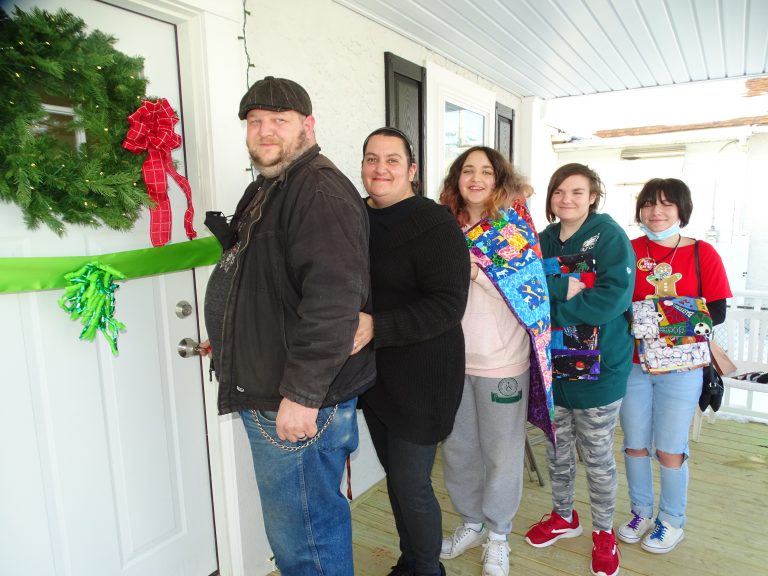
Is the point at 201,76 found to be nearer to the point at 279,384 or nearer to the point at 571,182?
the point at 279,384

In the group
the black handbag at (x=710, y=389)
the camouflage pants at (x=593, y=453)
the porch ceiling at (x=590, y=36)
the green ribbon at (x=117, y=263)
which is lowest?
the camouflage pants at (x=593, y=453)

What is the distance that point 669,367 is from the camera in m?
1.94

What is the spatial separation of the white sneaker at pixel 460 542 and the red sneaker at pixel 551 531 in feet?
0.75

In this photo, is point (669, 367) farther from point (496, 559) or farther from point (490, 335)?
point (496, 559)

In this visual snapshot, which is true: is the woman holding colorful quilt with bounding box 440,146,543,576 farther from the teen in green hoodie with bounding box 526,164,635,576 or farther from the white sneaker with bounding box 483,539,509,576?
the teen in green hoodie with bounding box 526,164,635,576

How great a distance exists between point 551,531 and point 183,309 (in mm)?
1748

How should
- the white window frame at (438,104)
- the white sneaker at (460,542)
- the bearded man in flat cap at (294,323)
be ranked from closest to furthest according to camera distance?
1. the bearded man in flat cap at (294,323)
2. the white sneaker at (460,542)
3. the white window frame at (438,104)

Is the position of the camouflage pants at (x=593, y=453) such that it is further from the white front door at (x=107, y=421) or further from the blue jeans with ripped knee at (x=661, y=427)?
the white front door at (x=107, y=421)

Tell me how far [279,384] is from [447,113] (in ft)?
8.72

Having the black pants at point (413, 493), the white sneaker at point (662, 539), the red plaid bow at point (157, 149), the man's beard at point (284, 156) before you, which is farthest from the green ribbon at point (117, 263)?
the white sneaker at point (662, 539)

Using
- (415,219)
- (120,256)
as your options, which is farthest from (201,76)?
(415,219)

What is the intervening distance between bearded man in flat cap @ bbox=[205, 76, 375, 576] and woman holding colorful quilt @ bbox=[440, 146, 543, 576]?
0.56 m

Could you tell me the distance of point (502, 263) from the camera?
5.70 feet

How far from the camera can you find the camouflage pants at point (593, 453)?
1935 mm
